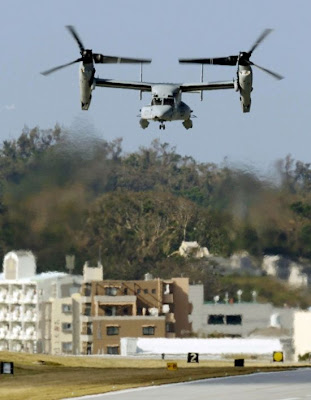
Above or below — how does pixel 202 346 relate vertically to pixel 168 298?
below

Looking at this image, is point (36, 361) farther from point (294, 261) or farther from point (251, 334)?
point (251, 334)

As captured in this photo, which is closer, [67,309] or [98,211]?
[98,211]

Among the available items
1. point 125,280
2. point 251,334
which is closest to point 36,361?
point 251,334

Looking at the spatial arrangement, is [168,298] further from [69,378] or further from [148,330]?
[69,378]

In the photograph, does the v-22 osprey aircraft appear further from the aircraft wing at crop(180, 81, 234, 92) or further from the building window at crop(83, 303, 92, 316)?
the building window at crop(83, 303, 92, 316)

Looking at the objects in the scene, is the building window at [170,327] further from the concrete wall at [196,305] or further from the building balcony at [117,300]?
the building balcony at [117,300]

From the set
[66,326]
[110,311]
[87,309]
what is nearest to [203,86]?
[110,311]

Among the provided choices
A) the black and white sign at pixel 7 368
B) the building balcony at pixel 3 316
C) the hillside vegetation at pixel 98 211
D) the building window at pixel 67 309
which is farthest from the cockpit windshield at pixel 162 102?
the building balcony at pixel 3 316

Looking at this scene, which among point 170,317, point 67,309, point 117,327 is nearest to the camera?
point 117,327
